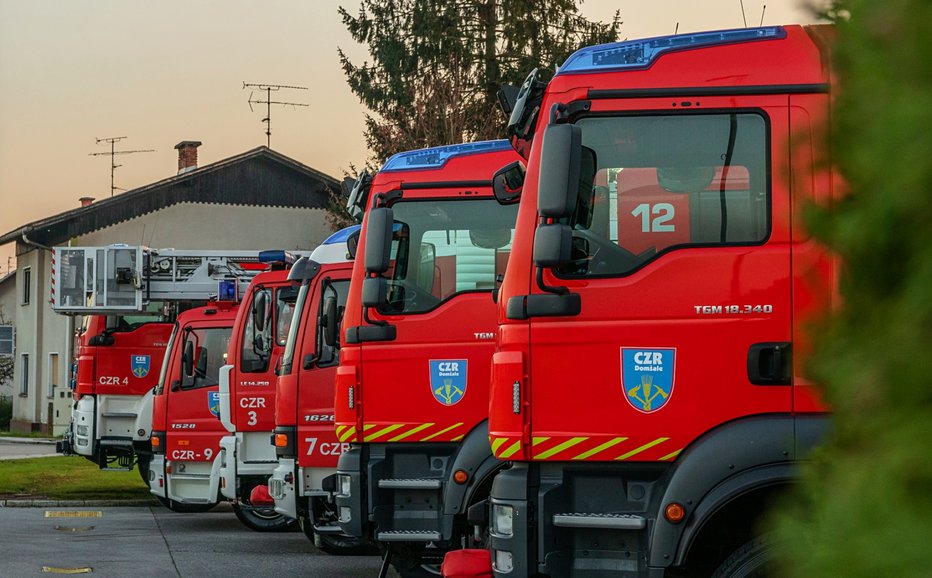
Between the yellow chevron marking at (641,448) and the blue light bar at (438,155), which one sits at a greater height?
the blue light bar at (438,155)

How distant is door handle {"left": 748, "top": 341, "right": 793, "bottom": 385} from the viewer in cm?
560

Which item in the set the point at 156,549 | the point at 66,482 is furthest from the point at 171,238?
the point at 156,549

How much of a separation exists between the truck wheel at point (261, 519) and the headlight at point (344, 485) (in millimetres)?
7095

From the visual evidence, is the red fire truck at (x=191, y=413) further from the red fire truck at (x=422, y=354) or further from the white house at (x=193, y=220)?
the white house at (x=193, y=220)

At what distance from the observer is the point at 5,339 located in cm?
4772

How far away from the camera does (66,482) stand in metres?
23.3

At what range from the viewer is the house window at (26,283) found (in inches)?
1896

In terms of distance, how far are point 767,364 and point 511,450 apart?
1.17 m

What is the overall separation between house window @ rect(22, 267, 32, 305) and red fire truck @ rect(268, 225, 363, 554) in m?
37.6

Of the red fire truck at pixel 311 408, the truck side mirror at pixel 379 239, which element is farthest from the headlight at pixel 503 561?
the red fire truck at pixel 311 408

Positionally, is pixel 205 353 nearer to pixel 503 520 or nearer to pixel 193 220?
pixel 503 520

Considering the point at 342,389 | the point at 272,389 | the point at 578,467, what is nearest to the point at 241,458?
the point at 272,389

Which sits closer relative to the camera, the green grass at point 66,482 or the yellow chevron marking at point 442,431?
the yellow chevron marking at point 442,431

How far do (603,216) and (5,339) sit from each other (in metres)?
45.0
